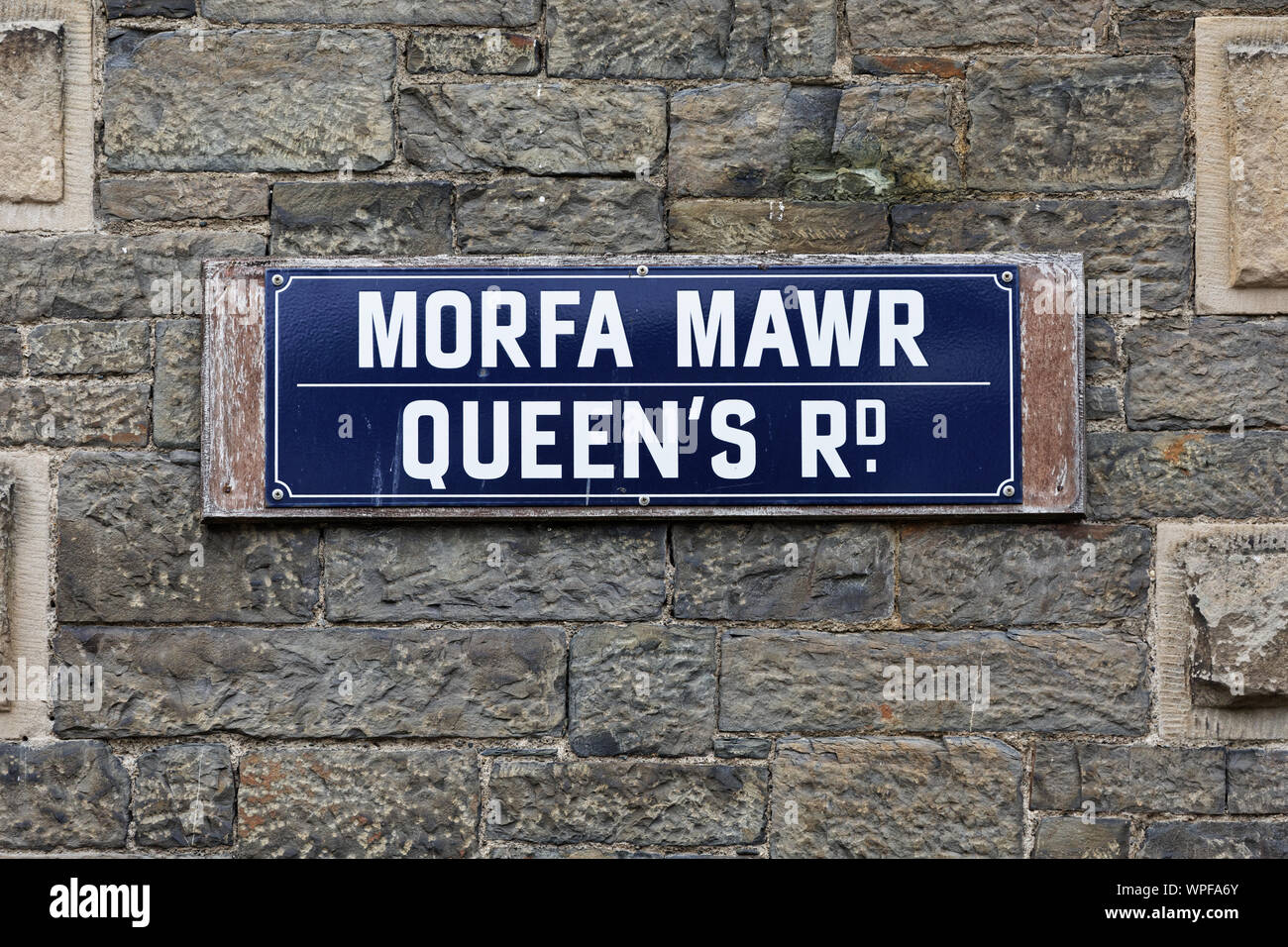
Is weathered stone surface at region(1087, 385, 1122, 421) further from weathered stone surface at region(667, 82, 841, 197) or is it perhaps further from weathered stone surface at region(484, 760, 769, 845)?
weathered stone surface at region(484, 760, 769, 845)

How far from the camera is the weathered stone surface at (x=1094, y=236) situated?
2.47 meters

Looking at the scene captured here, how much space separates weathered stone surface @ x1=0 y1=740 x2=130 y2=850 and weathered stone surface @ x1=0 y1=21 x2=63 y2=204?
121 cm

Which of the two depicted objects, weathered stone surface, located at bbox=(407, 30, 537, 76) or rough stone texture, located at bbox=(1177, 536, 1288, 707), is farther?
weathered stone surface, located at bbox=(407, 30, 537, 76)

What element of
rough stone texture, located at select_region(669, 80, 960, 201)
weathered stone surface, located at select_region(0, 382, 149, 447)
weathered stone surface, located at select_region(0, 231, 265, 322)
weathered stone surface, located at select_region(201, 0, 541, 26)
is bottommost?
weathered stone surface, located at select_region(0, 382, 149, 447)

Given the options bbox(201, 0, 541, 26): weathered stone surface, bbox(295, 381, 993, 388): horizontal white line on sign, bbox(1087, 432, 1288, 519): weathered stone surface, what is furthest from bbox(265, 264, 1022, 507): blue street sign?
bbox(201, 0, 541, 26): weathered stone surface

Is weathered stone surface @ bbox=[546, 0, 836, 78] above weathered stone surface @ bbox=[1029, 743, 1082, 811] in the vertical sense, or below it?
above

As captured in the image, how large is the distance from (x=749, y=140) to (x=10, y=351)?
1678 mm

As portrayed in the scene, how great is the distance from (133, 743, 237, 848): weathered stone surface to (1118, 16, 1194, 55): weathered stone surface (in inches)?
98.3

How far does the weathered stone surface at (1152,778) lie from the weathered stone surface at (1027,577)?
0.95ft

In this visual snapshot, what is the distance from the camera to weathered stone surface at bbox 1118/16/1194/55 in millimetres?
2486

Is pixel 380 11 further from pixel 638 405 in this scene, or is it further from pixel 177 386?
pixel 638 405

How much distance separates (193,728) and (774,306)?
60.4 inches

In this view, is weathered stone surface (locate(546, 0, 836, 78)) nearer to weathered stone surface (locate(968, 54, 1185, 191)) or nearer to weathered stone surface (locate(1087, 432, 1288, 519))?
weathered stone surface (locate(968, 54, 1185, 191))

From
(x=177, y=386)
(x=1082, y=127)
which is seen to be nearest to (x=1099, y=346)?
(x=1082, y=127)
